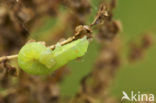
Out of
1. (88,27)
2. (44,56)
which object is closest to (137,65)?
(88,27)

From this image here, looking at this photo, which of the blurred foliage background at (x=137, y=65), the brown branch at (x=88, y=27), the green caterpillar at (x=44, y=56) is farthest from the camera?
the blurred foliage background at (x=137, y=65)

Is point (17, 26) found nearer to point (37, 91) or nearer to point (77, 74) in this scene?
point (37, 91)

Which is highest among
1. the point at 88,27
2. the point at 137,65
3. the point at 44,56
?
the point at 137,65

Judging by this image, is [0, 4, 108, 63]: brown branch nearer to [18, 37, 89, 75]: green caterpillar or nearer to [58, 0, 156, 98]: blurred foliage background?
[18, 37, 89, 75]: green caterpillar

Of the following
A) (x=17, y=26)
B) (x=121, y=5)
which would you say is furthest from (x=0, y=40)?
(x=121, y=5)

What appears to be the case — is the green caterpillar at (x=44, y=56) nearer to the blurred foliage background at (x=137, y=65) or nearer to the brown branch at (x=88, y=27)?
the brown branch at (x=88, y=27)

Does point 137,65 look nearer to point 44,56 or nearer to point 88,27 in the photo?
point 88,27

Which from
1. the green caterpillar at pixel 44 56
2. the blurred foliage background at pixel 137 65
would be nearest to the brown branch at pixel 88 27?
the green caterpillar at pixel 44 56

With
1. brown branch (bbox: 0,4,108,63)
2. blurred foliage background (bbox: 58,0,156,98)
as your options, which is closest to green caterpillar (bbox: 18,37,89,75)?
brown branch (bbox: 0,4,108,63)
